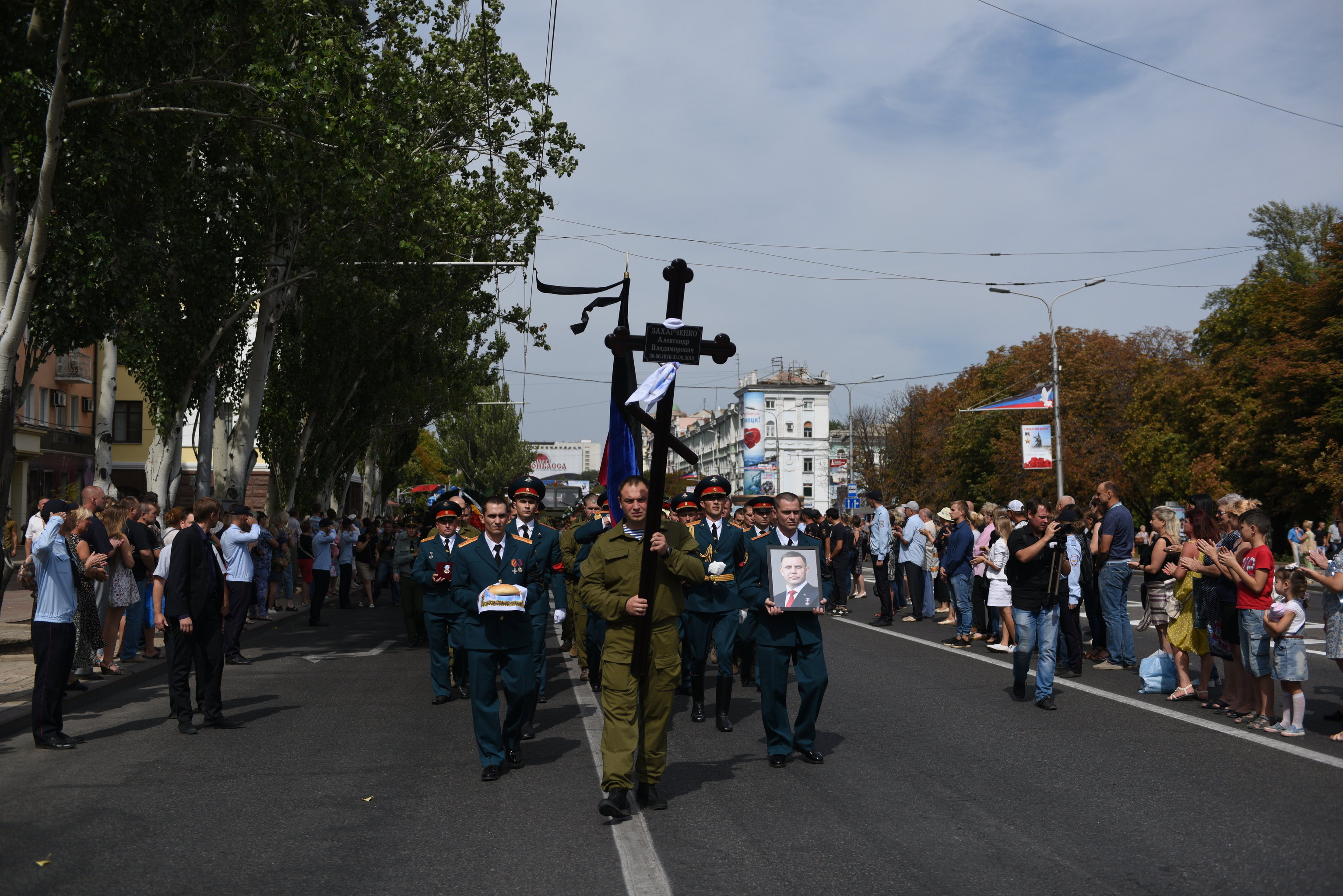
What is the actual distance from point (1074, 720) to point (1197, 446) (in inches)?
1678

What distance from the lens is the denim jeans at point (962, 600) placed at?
52.4 ft

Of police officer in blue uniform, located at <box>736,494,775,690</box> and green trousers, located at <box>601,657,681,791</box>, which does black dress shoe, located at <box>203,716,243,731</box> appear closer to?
green trousers, located at <box>601,657,681,791</box>

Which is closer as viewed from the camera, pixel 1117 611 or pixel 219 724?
pixel 219 724

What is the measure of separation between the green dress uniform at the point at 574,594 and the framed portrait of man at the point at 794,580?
319 centimetres

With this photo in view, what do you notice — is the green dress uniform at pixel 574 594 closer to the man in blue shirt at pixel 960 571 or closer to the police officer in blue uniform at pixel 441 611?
the police officer in blue uniform at pixel 441 611

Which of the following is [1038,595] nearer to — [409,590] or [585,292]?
[585,292]

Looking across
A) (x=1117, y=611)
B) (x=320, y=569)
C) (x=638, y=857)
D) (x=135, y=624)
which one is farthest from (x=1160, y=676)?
(x=320, y=569)

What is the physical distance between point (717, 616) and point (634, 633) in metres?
3.30

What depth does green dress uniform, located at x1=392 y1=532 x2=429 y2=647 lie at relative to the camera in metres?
15.8

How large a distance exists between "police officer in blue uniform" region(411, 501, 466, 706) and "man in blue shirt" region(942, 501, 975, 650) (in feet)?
24.4

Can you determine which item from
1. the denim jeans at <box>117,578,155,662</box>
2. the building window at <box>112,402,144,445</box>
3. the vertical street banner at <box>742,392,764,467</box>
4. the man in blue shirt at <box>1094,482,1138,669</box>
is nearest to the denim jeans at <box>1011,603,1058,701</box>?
the man in blue shirt at <box>1094,482,1138,669</box>

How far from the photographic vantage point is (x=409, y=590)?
1605cm

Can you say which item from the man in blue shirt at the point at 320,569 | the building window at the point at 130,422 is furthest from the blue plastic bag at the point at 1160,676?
the building window at the point at 130,422

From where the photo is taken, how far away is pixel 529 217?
2652cm
